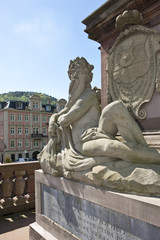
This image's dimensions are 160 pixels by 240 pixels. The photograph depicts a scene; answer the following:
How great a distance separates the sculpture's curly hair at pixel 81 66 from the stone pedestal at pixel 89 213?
188 cm

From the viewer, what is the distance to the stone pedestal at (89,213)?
215 cm

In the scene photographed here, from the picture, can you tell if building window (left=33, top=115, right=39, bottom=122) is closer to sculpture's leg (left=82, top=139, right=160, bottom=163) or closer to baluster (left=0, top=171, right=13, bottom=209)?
baluster (left=0, top=171, right=13, bottom=209)

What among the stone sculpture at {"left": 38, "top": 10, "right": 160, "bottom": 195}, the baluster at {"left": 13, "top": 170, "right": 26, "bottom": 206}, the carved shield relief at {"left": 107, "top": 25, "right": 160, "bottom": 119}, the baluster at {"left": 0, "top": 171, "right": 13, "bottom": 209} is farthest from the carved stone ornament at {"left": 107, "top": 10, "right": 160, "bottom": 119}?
the baluster at {"left": 0, "top": 171, "right": 13, "bottom": 209}

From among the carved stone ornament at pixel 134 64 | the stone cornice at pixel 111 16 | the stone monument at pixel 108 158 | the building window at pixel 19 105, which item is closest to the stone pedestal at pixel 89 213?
the stone monument at pixel 108 158

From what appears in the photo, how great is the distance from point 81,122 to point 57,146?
2.36ft

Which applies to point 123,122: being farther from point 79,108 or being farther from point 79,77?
point 79,77

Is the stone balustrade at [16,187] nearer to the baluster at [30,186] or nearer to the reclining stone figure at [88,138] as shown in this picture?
the baluster at [30,186]

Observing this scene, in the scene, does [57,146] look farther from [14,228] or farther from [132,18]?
[132,18]

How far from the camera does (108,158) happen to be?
2736 mm

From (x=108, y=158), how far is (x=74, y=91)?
4.83 ft

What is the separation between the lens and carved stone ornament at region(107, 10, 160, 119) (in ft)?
12.1

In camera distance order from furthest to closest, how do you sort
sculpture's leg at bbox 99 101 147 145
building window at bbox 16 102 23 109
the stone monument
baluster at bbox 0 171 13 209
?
1. building window at bbox 16 102 23 109
2. baluster at bbox 0 171 13 209
3. sculpture's leg at bbox 99 101 147 145
4. the stone monument

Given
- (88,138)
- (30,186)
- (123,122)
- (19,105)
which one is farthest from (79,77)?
(19,105)

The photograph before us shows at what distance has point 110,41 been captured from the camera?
458 centimetres
